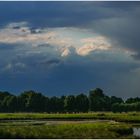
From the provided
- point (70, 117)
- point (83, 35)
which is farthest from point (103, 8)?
point (70, 117)

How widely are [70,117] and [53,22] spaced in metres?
1.22

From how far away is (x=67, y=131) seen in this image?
14203 mm

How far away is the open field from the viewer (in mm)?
14180

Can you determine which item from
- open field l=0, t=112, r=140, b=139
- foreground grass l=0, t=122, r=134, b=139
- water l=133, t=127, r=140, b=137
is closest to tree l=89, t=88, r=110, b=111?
open field l=0, t=112, r=140, b=139

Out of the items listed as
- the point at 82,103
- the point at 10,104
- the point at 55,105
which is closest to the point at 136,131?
the point at 82,103

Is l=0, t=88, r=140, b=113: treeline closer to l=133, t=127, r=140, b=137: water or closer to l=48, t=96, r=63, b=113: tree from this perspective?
l=48, t=96, r=63, b=113: tree

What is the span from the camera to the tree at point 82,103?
14234 millimetres

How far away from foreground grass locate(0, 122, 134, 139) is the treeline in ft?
0.84

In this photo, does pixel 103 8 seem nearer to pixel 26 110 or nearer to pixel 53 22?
pixel 53 22

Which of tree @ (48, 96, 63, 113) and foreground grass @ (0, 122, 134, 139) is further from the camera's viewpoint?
tree @ (48, 96, 63, 113)

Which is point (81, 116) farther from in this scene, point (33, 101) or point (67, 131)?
point (33, 101)

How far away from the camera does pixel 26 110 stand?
14359 millimetres

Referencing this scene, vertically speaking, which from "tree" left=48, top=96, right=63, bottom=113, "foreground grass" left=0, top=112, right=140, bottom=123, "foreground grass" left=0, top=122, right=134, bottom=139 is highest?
"tree" left=48, top=96, right=63, bottom=113

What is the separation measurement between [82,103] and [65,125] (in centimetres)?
36
